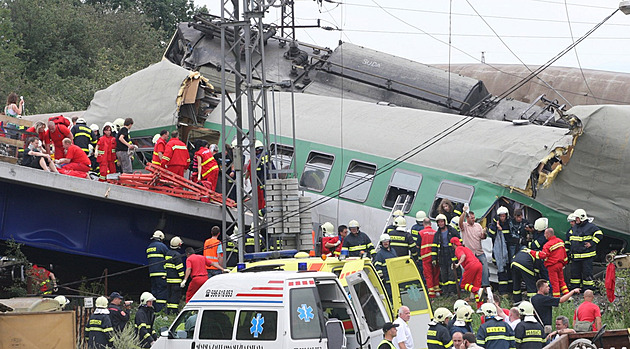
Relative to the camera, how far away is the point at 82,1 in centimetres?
5691

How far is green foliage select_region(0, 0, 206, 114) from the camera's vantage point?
40.3 meters

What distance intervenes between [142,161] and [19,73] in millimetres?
22977

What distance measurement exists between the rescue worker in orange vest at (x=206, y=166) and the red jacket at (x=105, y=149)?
2.03m

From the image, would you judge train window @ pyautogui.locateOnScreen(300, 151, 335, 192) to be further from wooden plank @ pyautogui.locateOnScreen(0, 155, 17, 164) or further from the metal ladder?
wooden plank @ pyautogui.locateOnScreen(0, 155, 17, 164)

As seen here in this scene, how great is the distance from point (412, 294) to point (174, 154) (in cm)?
790

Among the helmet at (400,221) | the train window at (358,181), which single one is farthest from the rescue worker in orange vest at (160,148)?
the helmet at (400,221)

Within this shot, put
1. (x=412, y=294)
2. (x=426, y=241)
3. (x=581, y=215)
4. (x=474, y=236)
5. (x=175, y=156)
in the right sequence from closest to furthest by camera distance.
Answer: (x=412, y=294) < (x=581, y=215) < (x=474, y=236) < (x=426, y=241) < (x=175, y=156)

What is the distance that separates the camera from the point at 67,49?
46.5m

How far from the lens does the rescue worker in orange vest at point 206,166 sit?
1986 cm

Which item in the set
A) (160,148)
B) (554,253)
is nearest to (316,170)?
(160,148)

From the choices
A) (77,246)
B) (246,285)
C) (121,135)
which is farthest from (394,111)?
(246,285)

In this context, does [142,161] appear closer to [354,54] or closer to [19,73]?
[354,54]

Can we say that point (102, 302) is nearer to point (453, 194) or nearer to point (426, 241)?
point (426, 241)

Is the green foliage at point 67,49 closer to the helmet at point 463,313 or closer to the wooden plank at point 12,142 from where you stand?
the wooden plank at point 12,142
